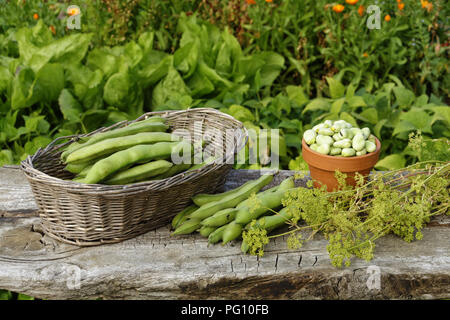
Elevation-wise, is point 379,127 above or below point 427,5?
below

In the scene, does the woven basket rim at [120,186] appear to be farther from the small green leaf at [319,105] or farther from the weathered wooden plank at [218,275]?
the small green leaf at [319,105]

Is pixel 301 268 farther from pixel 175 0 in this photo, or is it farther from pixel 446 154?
pixel 175 0

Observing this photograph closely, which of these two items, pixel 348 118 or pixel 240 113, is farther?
pixel 240 113

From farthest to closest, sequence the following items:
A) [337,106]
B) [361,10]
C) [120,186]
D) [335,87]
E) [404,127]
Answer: [361,10]
[335,87]
[337,106]
[404,127]
[120,186]

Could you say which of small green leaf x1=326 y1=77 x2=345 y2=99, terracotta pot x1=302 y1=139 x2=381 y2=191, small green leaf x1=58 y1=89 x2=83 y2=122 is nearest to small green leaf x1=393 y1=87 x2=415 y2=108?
small green leaf x1=326 y1=77 x2=345 y2=99

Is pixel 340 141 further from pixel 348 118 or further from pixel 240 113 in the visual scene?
pixel 240 113

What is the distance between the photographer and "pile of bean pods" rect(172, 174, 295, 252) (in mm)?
1947

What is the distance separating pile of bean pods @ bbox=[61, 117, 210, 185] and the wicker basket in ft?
0.28

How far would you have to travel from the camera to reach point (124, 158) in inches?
76.0

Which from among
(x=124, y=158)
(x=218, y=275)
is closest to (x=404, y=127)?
(x=218, y=275)

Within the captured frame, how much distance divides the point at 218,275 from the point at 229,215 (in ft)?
0.84

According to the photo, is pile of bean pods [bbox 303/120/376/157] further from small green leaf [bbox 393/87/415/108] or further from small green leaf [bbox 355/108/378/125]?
small green leaf [bbox 393/87/415/108]

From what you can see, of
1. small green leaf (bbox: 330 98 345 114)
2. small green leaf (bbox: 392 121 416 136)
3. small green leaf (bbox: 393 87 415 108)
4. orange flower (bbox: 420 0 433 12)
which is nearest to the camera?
small green leaf (bbox: 392 121 416 136)

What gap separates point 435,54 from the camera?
378 centimetres
